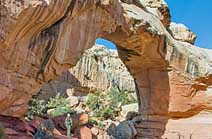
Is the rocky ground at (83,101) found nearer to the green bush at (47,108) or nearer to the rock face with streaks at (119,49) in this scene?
the green bush at (47,108)

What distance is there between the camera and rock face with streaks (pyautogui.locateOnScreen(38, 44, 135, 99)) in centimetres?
1980

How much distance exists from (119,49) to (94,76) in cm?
1016

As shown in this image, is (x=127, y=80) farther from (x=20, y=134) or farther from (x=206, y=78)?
(x=20, y=134)

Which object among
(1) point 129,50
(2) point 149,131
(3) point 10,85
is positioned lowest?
(2) point 149,131

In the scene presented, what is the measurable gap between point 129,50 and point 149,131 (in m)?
2.11

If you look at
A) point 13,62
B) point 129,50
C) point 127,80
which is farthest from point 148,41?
point 127,80

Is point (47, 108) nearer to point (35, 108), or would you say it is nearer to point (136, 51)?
point (35, 108)

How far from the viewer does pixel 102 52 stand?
2272cm

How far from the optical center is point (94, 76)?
2141 cm

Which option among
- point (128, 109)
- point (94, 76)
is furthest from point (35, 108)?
point (94, 76)

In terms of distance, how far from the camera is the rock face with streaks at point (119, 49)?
7191 millimetres

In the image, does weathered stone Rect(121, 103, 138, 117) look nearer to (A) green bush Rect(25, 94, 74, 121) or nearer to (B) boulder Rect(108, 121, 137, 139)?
(A) green bush Rect(25, 94, 74, 121)

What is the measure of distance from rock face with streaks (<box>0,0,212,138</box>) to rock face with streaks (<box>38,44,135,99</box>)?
8103 mm

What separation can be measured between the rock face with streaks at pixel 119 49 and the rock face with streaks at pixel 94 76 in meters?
8.10
